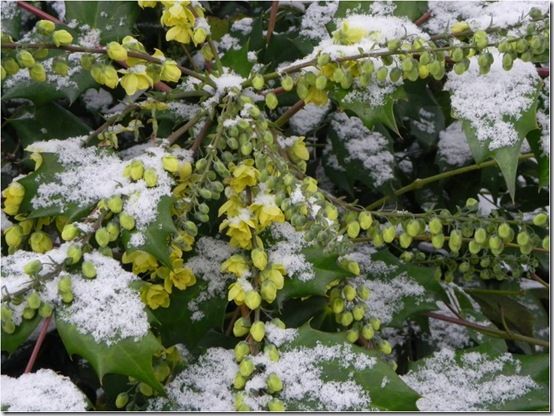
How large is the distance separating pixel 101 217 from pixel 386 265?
0.59m

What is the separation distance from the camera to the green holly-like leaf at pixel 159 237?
3.77ft

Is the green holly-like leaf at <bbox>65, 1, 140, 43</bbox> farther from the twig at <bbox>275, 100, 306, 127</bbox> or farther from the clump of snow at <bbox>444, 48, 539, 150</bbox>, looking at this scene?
the clump of snow at <bbox>444, 48, 539, 150</bbox>

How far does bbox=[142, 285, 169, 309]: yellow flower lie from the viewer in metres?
1.28

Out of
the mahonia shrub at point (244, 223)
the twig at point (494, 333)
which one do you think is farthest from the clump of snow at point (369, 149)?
the twig at point (494, 333)

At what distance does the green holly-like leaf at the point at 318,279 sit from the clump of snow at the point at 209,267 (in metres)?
0.12

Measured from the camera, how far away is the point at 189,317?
1.31 meters

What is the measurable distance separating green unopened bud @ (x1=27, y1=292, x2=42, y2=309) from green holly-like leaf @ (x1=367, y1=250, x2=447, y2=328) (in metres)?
0.64

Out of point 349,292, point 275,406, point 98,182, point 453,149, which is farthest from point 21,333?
point 453,149

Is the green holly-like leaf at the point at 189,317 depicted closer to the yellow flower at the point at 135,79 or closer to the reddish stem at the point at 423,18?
the yellow flower at the point at 135,79

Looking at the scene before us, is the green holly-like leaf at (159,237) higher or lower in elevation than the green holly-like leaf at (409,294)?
higher

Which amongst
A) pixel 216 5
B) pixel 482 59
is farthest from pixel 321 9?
pixel 482 59

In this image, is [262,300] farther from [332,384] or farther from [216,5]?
[216,5]

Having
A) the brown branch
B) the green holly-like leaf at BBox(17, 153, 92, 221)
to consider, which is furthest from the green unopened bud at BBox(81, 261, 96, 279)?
the brown branch

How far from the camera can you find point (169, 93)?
135 centimetres
